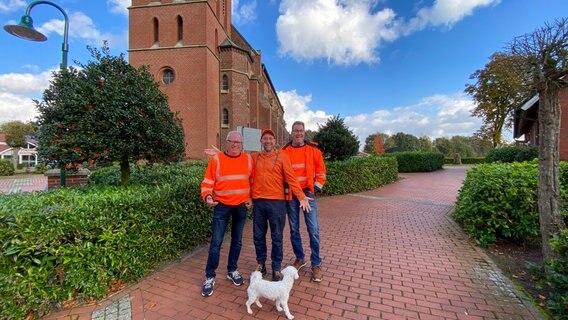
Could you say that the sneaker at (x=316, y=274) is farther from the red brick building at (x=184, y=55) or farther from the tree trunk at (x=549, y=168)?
the red brick building at (x=184, y=55)

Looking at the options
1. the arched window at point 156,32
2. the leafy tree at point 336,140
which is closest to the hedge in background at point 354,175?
the leafy tree at point 336,140

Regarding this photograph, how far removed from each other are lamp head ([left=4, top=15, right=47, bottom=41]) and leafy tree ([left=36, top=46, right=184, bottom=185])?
72.9 inches

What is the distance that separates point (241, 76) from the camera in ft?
A: 77.0

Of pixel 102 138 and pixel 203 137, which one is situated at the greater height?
pixel 203 137

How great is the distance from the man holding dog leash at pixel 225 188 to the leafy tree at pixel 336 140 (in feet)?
28.2

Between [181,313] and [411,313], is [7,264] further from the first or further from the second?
[411,313]

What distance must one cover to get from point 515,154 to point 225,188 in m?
18.2

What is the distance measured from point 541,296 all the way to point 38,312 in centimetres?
534

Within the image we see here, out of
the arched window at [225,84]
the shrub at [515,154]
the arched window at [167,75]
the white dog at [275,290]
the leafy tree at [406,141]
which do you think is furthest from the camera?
the leafy tree at [406,141]

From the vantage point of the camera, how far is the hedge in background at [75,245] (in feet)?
8.45

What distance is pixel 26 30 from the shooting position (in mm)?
5270

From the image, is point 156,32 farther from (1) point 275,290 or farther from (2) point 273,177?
(1) point 275,290

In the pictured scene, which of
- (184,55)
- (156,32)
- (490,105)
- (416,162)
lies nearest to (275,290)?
(184,55)

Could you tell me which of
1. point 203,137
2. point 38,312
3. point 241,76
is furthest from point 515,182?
point 241,76
